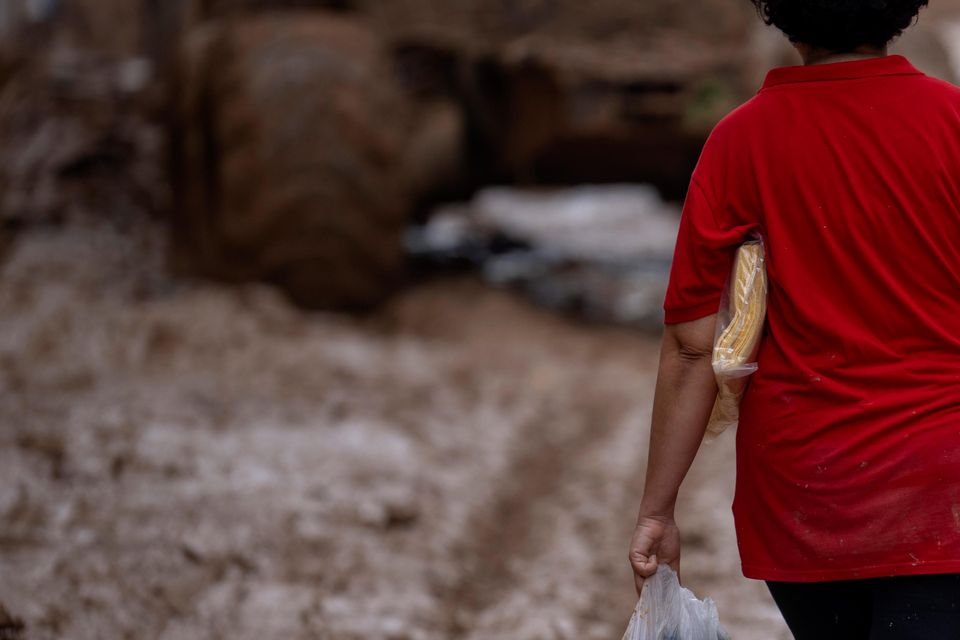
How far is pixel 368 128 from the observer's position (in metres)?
5.60

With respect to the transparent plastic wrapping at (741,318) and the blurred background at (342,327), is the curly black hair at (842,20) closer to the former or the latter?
the transparent plastic wrapping at (741,318)

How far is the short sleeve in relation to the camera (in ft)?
5.01

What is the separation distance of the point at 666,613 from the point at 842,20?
32.5 inches

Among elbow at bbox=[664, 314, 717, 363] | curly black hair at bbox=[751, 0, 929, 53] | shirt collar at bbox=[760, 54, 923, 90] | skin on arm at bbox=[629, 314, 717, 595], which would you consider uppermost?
curly black hair at bbox=[751, 0, 929, 53]

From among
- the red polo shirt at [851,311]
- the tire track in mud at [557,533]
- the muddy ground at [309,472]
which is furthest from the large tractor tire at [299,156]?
the red polo shirt at [851,311]

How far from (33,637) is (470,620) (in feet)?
3.28

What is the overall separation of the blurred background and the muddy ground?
1cm

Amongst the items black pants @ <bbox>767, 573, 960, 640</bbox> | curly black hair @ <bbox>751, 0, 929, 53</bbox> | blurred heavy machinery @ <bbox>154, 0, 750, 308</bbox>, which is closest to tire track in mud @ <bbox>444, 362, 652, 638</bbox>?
black pants @ <bbox>767, 573, 960, 640</bbox>

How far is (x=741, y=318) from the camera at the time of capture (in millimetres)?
1533

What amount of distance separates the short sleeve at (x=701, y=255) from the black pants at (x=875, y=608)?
38 centimetres

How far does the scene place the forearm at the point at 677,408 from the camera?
1606 millimetres

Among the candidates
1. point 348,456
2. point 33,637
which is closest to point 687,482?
point 348,456

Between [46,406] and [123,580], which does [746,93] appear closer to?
[46,406]

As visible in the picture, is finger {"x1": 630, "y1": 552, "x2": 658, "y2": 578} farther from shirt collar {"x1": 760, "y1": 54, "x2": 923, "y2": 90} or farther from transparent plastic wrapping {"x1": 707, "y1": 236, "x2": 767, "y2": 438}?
shirt collar {"x1": 760, "y1": 54, "x2": 923, "y2": 90}
